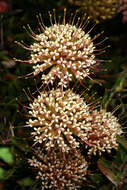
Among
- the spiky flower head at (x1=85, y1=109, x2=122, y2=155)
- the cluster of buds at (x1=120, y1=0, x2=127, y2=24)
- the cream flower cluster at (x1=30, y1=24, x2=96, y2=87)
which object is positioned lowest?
the spiky flower head at (x1=85, y1=109, x2=122, y2=155)

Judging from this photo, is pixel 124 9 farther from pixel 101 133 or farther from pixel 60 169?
pixel 60 169

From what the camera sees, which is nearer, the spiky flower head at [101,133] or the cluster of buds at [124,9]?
the spiky flower head at [101,133]

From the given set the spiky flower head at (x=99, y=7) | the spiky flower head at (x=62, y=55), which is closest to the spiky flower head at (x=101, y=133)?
the spiky flower head at (x=62, y=55)

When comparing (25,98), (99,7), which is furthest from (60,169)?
(99,7)

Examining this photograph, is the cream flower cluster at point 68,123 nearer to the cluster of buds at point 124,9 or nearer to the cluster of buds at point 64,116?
the cluster of buds at point 64,116

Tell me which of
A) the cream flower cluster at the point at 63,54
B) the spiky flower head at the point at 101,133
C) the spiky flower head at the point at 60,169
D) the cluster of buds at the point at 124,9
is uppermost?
the cluster of buds at the point at 124,9

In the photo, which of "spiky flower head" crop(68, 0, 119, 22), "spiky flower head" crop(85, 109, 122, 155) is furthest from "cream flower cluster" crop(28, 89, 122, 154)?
"spiky flower head" crop(68, 0, 119, 22)

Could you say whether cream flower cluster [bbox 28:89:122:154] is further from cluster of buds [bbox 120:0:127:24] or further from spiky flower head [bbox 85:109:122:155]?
cluster of buds [bbox 120:0:127:24]
